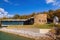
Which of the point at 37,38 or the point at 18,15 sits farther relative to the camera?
the point at 18,15

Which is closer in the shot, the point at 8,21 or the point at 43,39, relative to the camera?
the point at 43,39

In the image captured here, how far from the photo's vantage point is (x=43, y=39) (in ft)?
35.3

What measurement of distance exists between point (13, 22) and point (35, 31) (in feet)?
34.3

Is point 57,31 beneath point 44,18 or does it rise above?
beneath

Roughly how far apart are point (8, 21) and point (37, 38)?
1242cm

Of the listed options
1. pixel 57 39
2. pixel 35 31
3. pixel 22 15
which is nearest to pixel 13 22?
pixel 22 15

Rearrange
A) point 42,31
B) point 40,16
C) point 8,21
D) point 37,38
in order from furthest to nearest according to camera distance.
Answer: point 8,21 → point 40,16 → point 42,31 → point 37,38

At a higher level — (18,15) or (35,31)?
(18,15)

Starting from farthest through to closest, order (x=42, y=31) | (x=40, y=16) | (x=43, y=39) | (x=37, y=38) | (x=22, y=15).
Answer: (x=22, y=15), (x=40, y=16), (x=42, y=31), (x=37, y=38), (x=43, y=39)

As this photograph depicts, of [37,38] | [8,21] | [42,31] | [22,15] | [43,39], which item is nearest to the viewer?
[43,39]

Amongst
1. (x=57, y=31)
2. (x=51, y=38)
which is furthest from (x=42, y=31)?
(x=51, y=38)

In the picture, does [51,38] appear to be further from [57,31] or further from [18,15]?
[18,15]

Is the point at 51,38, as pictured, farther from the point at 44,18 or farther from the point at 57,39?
the point at 44,18

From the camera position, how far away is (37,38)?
453 inches
